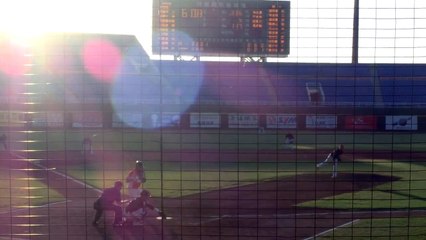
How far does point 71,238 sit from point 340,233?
4.23 meters

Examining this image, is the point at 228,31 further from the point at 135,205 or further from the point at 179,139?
the point at 179,139

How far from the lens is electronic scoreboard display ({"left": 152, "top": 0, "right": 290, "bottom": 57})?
668 cm

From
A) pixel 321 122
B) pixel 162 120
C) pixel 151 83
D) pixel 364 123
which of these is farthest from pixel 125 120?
pixel 162 120

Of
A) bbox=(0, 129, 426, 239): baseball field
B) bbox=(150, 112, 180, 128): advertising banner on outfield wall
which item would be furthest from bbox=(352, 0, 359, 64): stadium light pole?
bbox=(150, 112, 180, 128): advertising banner on outfield wall

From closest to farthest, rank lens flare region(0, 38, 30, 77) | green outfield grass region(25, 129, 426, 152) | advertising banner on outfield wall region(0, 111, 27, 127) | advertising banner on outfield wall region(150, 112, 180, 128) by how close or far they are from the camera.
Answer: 1. lens flare region(0, 38, 30, 77)
2. advertising banner on outfield wall region(0, 111, 27, 127)
3. advertising banner on outfield wall region(150, 112, 180, 128)
4. green outfield grass region(25, 129, 426, 152)

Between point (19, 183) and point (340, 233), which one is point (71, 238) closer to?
point (340, 233)

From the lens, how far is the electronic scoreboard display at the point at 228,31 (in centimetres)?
668

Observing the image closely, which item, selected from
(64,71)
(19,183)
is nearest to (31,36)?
(64,71)

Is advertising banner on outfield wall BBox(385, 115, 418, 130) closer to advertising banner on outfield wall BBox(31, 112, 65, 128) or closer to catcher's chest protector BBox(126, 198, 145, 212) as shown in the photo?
catcher's chest protector BBox(126, 198, 145, 212)

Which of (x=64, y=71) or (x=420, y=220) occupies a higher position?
(x=64, y=71)

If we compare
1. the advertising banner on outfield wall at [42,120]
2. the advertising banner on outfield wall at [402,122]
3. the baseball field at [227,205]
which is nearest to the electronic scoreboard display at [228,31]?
the baseball field at [227,205]

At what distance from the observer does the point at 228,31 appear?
34.3 ft

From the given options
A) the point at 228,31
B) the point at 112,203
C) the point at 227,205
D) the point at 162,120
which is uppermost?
the point at 228,31

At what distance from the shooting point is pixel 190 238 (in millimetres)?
9141
